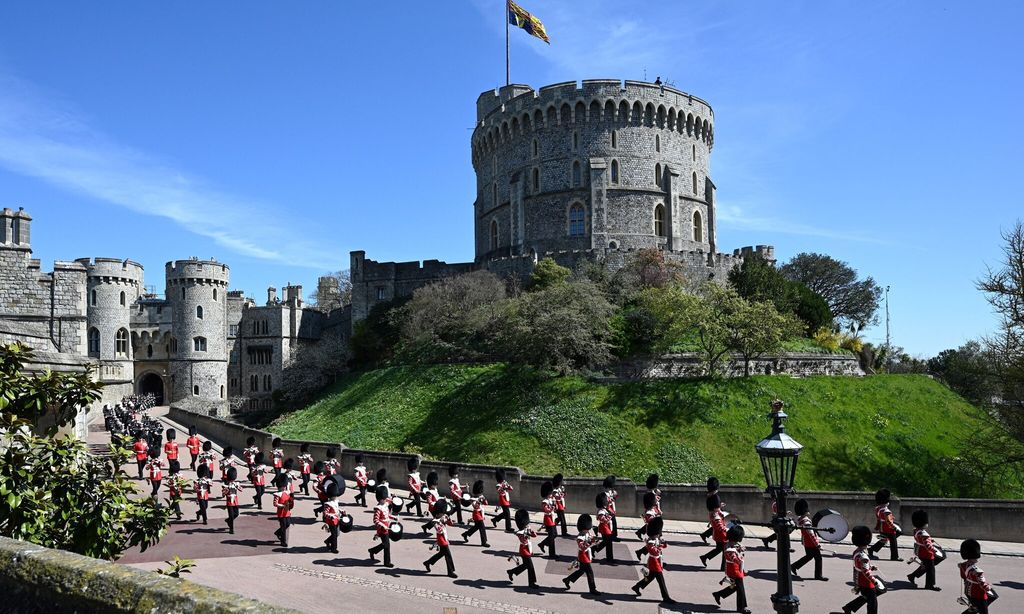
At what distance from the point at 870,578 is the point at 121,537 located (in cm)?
966

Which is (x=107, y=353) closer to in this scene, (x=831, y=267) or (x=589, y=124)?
(x=589, y=124)

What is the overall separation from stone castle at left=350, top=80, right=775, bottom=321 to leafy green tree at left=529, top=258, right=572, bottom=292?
646 centimetres

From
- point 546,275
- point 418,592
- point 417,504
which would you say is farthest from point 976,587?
point 546,275

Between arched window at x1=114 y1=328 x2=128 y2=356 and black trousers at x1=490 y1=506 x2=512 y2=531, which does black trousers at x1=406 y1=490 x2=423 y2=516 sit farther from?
arched window at x1=114 y1=328 x2=128 y2=356

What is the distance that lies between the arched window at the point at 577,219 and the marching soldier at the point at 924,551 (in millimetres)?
45123

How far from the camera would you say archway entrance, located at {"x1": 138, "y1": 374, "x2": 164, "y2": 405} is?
6462 centimetres

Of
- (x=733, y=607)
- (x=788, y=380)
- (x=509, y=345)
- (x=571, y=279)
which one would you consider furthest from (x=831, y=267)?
(x=733, y=607)

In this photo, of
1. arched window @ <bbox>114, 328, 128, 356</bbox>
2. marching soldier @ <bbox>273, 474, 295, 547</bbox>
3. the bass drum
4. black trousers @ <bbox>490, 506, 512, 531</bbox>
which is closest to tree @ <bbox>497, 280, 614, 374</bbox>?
black trousers @ <bbox>490, 506, 512, 531</bbox>

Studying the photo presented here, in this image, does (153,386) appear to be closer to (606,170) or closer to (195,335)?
(195,335)

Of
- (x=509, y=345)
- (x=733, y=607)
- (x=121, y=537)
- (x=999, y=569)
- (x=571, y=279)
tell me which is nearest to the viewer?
(x=121, y=537)

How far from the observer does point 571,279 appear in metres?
45.5

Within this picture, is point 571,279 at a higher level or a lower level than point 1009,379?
higher

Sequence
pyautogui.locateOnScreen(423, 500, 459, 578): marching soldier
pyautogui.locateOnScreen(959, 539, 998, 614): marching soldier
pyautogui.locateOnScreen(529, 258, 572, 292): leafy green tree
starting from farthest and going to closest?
pyautogui.locateOnScreen(529, 258, 572, 292): leafy green tree < pyautogui.locateOnScreen(423, 500, 459, 578): marching soldier < pyautogui.locateOnScreen(959, 539, 998, 614): marching soldier

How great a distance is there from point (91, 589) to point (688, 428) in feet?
87.6
